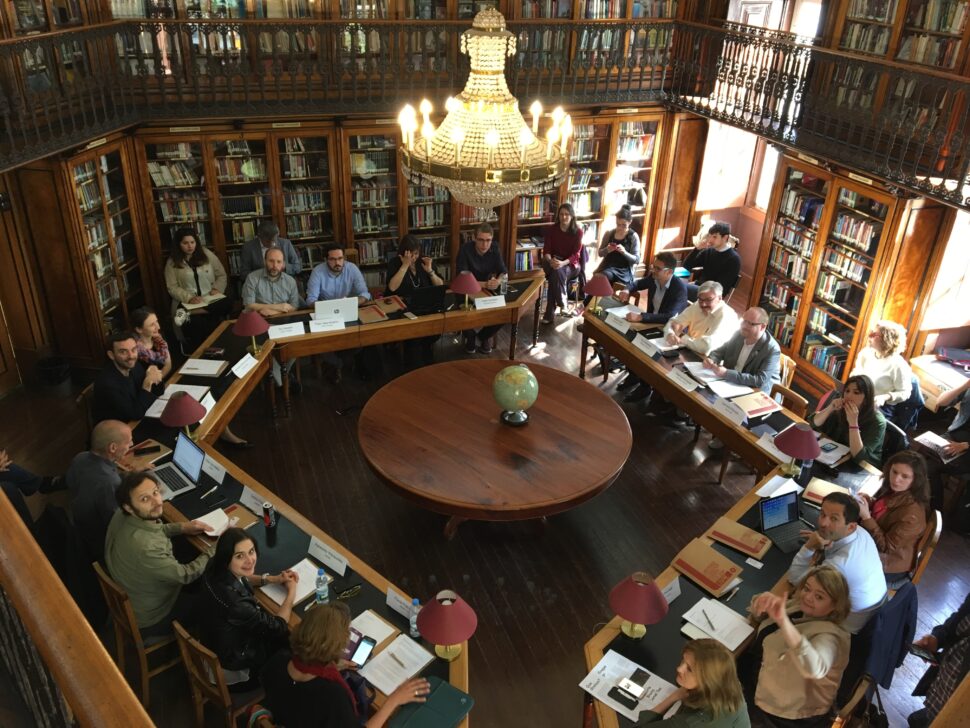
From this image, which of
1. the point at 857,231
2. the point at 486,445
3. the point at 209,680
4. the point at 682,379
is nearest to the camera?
the point at 209,680

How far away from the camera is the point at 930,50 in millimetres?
7324

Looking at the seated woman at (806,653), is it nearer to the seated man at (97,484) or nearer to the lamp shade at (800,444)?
the lamp shade at (800,444)

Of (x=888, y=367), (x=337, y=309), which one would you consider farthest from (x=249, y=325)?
(x=888, y=367)

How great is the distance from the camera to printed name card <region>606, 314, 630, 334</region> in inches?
295

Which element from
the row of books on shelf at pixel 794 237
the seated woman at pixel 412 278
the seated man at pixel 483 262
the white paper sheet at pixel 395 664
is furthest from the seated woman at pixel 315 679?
the row of books on shelf at pixel 794 237

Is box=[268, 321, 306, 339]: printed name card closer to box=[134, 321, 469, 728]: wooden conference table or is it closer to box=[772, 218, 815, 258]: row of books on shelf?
box=[134, 321, 469, 728]: wooden conference table

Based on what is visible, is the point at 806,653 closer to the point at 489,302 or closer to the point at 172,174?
the point at 489,302

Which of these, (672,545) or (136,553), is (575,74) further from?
(136,553)

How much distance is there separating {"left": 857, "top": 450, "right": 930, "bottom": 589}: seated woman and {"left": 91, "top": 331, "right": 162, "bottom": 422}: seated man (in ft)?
16.2

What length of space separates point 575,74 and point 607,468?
572 cm

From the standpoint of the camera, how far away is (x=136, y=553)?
14.0 feet

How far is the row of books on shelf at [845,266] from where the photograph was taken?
306 inches

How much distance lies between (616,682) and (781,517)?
1.70 m

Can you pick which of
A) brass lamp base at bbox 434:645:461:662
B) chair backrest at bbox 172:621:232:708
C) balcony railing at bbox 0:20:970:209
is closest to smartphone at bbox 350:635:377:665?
brass lamp base at bbox 434:645:461:662
